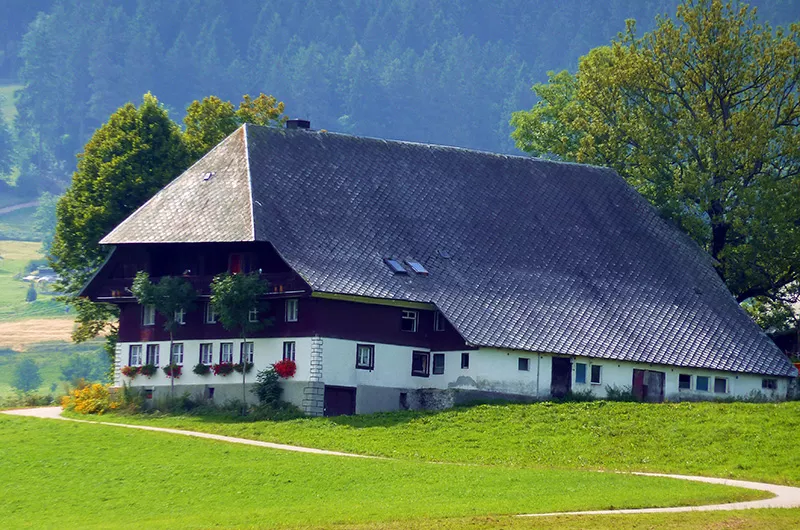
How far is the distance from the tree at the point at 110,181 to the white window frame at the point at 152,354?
25.4 ft

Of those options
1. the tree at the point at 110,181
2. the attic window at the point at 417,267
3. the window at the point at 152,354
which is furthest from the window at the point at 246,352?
the tree at the point at 110,181

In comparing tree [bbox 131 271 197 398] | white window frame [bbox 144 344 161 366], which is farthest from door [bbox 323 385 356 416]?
white window frame [bbox 144 344 161 366]

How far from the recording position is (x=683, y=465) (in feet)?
196

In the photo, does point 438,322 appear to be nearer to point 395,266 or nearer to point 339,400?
point 395,266

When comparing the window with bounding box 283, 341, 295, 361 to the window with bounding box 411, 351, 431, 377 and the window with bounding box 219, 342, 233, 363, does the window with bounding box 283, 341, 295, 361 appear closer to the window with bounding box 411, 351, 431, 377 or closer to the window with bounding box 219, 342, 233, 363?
the window with bounding box 219, 342, 233, 363

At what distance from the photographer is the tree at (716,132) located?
88.9 metres

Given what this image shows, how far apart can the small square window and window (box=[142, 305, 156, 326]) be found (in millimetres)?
12671

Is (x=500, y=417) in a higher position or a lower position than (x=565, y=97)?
lower

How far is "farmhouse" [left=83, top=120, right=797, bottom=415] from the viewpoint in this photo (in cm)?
7650

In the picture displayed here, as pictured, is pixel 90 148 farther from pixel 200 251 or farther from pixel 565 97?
pixel 565 97

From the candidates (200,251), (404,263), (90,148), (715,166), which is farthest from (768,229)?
(90,148)

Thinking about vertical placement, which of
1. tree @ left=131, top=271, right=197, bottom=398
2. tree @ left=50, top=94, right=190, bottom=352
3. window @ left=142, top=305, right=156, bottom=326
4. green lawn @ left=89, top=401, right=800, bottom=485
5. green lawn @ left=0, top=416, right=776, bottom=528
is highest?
tree @ left=50, top=94, right=190, bottom=352

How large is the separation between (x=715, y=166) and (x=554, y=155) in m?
19.1

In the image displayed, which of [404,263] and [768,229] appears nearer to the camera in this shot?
[404,263]
